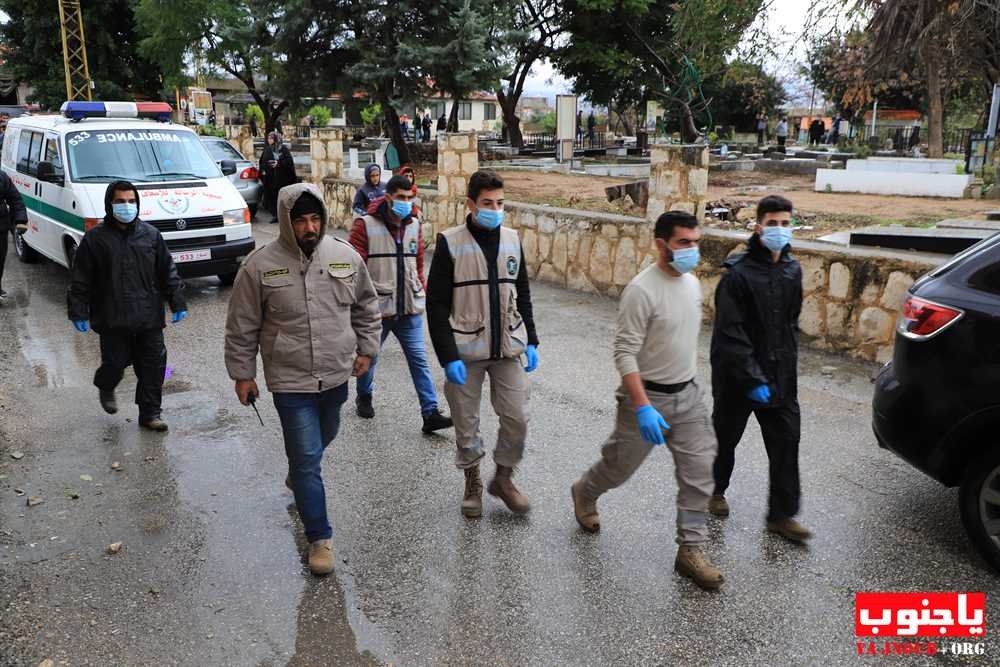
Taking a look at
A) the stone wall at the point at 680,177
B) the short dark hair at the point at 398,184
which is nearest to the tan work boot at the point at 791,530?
the short dark hair at the point at 398,184

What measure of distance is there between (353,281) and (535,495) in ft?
5.48

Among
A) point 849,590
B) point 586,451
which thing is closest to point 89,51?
point 586,451

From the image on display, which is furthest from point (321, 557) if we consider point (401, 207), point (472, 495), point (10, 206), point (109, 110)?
point (109, 110)

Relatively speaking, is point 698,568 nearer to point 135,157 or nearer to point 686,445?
point 686,445

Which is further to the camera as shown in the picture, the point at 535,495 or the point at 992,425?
the point at 535,495

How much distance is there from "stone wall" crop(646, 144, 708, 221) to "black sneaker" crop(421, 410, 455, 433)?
154 inches

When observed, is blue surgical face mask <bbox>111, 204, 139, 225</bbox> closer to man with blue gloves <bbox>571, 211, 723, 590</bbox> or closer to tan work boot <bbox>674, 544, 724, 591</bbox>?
man with blue gloves <bbox>571, 211, 723, 590</bbox>

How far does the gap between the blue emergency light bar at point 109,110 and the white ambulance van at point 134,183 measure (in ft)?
0.04

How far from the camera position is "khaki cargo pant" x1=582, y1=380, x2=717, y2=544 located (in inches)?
146

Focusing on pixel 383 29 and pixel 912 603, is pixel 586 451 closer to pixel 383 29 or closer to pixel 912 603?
pixel 912 603

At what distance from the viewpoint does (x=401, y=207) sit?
5.56 metres

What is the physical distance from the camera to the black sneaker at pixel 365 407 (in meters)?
5.96

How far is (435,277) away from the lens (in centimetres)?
415

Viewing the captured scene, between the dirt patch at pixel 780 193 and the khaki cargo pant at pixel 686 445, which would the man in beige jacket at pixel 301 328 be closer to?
the khaki cargo pant at pixel 686 445
